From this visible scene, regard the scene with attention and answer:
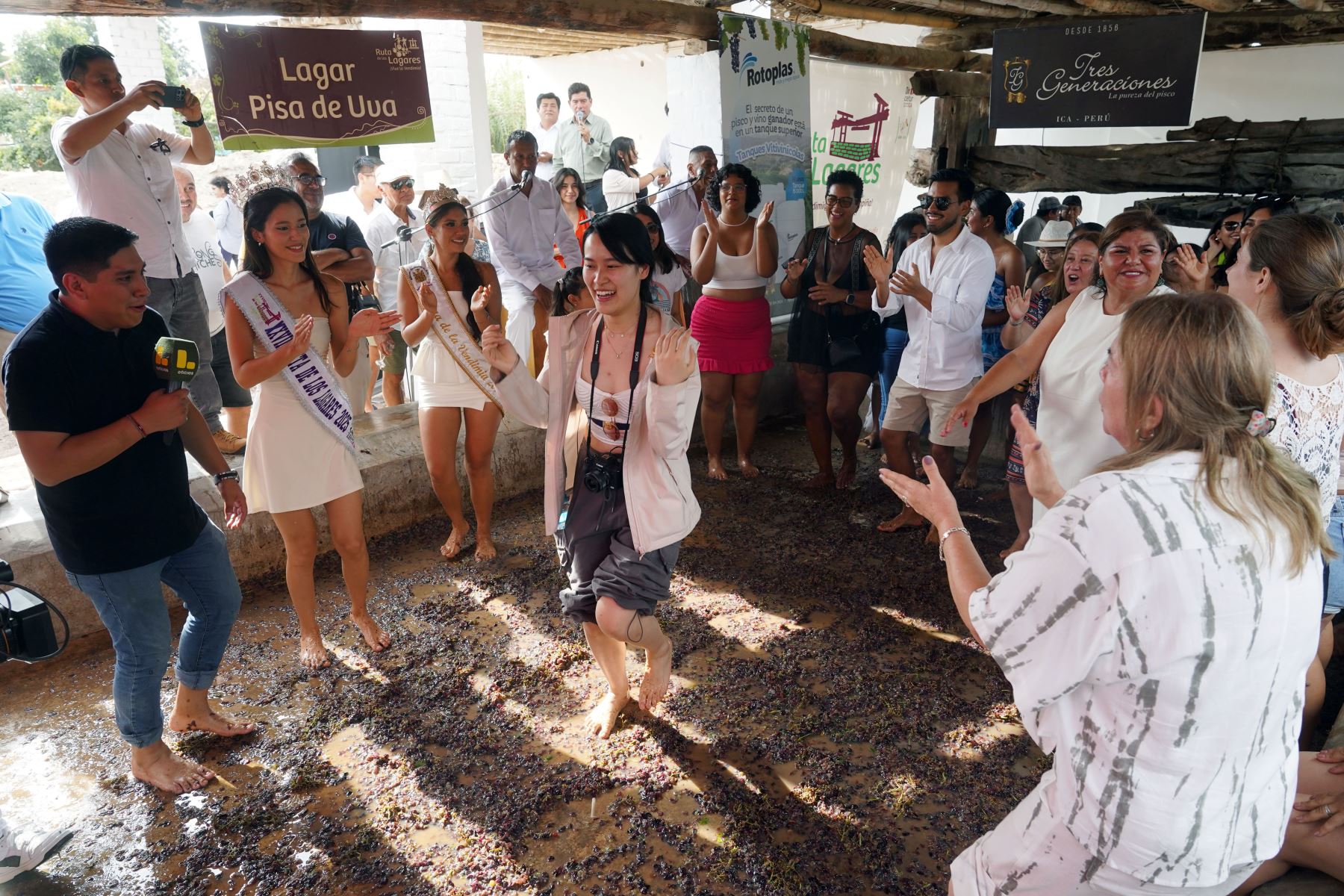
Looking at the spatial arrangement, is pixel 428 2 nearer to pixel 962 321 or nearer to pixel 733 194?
pixel 733 194

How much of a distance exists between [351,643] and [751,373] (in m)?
3.18

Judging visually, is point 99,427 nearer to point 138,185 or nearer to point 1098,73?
point 138,185

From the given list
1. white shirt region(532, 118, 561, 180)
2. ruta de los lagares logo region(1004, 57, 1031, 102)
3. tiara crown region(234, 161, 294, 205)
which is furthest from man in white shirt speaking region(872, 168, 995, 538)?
white shirt region(532, 118, 561, 180)

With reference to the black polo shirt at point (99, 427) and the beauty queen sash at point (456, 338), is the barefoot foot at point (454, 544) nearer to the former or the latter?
the beauty queen sash at point (456, 338)

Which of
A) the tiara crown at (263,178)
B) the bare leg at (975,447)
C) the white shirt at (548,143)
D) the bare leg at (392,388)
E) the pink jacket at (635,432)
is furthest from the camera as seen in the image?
the white shirt at (548,143)

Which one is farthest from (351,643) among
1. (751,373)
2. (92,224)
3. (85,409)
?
(751,373)

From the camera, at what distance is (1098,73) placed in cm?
598

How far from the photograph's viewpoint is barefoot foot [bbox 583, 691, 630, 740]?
132 inches

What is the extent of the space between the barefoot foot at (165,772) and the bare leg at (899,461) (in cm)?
366

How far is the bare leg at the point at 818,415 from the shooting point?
578 cm

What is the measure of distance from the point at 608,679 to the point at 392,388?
3.93 meters

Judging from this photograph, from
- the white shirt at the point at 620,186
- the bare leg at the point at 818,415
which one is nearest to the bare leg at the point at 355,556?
the bare leg at the point at 818,415

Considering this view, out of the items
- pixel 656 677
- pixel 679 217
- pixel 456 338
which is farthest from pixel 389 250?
pixel 656 677

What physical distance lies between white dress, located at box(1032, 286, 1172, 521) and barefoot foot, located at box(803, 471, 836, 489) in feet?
7.85
